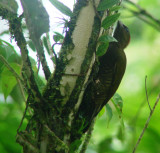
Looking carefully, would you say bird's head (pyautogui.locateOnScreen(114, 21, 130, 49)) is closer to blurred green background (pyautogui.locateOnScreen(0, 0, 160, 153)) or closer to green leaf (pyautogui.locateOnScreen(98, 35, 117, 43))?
green leaf (pyautogui.locateOnScreen(98, 35, 117, 43))

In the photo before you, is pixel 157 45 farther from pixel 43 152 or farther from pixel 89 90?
pixel 43 152

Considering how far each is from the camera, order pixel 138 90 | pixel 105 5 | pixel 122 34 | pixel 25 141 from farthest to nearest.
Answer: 1. pixel 138 90
2. pixel 122 34
3. pixel 105 5
4. pixel 25 141

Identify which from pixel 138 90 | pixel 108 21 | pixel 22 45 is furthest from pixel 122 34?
pixel 138 90

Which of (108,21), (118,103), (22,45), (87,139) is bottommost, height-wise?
(87,139)

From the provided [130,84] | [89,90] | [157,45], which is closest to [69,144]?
[89,90]

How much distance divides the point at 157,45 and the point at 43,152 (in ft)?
12.6

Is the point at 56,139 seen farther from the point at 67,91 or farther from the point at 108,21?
the point at 108,21

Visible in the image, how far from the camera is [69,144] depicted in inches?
38.6

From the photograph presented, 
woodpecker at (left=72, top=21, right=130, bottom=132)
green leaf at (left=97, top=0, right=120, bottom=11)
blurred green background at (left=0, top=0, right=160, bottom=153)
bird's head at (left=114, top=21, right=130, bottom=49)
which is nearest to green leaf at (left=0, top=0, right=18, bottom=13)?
green leaf at (left=97, top=0, right=120, bottom=11)

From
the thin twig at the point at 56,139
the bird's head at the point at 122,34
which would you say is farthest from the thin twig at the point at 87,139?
the bird's head at the point at 122,34

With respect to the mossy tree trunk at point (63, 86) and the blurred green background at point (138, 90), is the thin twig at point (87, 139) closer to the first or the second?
the mossy tree trunk at point (63, 86)

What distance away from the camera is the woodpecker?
1079 millimetres

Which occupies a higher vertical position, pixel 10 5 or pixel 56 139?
pixel 10 5

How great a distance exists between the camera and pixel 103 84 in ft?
4.01
